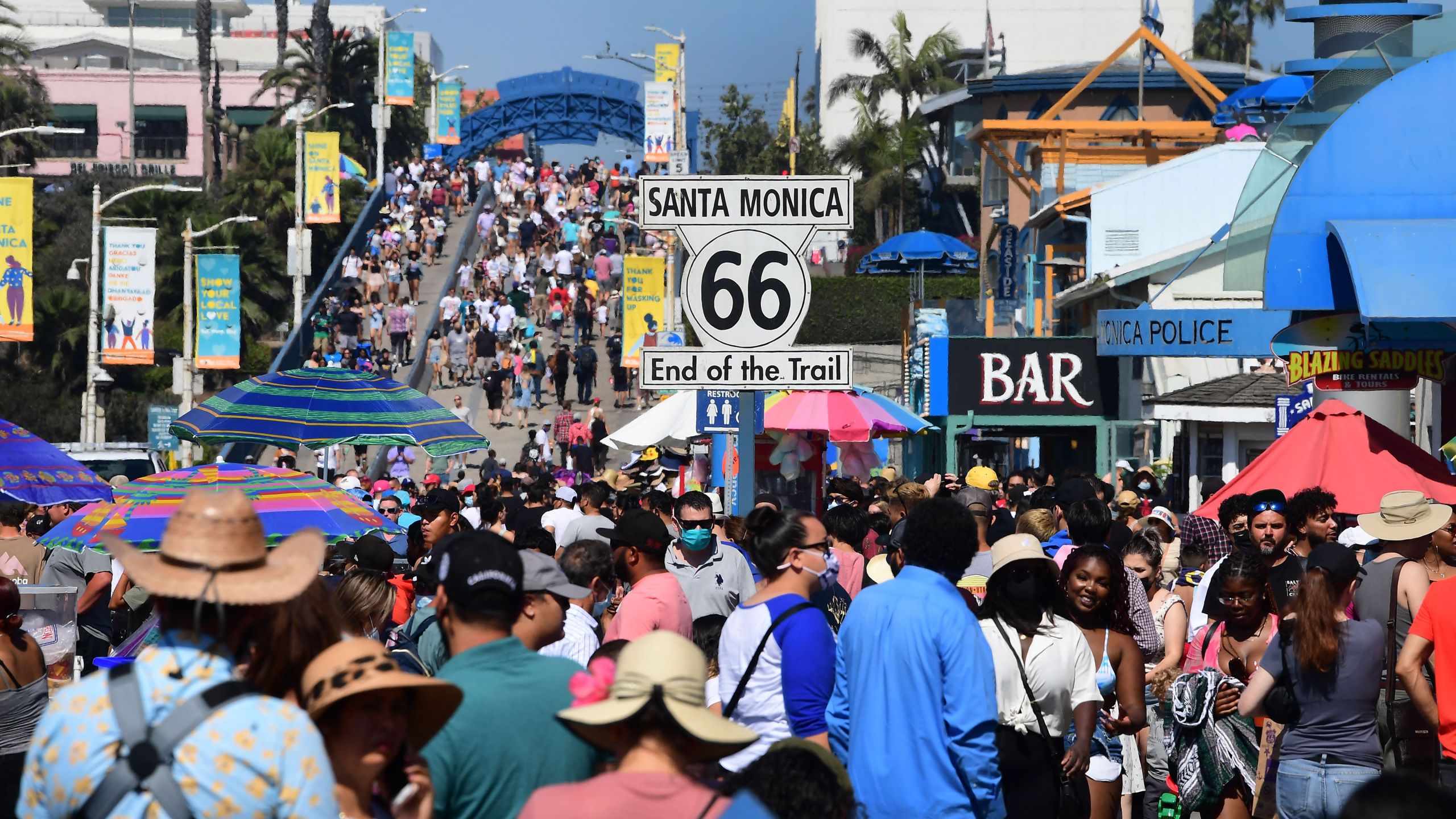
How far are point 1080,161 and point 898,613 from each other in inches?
1207

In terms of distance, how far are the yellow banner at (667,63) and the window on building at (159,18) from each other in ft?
259

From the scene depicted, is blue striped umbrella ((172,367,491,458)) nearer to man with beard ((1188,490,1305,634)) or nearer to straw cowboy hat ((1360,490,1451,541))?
man with beard ((1188,490,1305,634))

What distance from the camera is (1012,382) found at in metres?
23.3

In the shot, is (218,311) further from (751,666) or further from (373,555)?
(751,666)

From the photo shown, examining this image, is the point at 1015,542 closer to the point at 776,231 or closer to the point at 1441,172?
the point at 776,231

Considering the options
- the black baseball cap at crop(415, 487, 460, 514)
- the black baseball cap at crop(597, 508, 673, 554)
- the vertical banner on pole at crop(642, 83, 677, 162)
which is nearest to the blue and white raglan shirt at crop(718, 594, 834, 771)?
the black baseball cap at crop(597, 508, 673, 554)

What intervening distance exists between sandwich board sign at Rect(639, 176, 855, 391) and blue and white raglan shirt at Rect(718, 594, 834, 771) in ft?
6.11

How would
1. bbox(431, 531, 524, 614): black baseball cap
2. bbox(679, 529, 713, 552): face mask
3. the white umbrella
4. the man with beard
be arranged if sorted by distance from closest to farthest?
bbox(431, 531, 524, 614): black baseball cap
the man with beard
bbox(679, 529, 713, 552): face mask
the white umbrella

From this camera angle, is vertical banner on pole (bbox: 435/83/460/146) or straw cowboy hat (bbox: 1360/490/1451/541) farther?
vertical banner on pole (bbox: 435/83/460/146)

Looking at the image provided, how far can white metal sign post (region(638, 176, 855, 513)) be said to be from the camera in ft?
26.0

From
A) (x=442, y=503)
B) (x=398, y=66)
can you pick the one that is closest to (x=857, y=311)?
(x=398, y=66)

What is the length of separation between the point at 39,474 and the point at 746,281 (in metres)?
6.40

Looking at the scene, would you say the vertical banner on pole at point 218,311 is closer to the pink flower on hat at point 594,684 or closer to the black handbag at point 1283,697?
the black handbag at point 1283,697

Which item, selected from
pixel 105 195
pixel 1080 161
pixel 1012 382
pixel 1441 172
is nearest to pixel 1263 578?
pixel 1441 172
